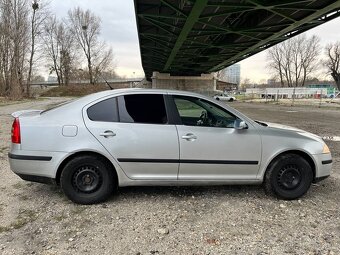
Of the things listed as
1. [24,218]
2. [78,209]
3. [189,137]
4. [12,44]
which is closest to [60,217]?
[78,209]

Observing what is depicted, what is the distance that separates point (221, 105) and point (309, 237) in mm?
1916

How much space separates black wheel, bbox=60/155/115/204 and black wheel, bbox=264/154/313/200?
212 centimetres

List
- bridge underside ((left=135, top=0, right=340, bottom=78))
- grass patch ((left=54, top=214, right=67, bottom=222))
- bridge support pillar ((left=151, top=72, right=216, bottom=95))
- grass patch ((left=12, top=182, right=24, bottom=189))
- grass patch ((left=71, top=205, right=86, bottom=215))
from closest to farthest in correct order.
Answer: grass patch ((left=54, top=214, right=67, bottom=222))
grass patch ((left=71, top=205, right=86, bottom=215))
grass patch ((left=12, top=182, right=24, bottom=189))
bridge underside ((left=135, top=0, right=340, bottom=78))
bridge support pillar ((left=151, top=72, right=216, bottom=95))

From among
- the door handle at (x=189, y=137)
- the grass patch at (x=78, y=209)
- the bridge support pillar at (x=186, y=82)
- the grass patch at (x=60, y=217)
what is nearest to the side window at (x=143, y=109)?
the door handle at (x=189, y=137)

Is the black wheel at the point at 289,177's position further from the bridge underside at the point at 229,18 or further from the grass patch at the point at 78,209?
the bridge underside at the point at 229,18

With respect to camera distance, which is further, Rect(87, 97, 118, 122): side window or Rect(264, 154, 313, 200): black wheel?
Rect(264, 154, 313, 200): black wheel

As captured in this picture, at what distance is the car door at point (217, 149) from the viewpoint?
4055 mm

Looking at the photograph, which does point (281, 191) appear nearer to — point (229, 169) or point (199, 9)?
point (229, 169)

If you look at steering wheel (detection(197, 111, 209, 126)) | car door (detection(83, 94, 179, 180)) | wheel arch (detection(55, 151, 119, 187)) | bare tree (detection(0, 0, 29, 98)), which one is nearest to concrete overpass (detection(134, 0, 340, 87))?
steering wheel (detection(197, 111, 209, 126))

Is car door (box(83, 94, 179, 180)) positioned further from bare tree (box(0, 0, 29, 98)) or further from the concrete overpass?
bare tree (box(0, 0, 29, 98))

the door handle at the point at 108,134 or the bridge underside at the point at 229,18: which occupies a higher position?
the bridge underside at the point at 229,18

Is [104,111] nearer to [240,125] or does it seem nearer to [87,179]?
[87,179]

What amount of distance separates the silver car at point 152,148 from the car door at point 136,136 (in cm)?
1

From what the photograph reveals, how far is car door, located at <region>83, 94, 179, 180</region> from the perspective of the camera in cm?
394
